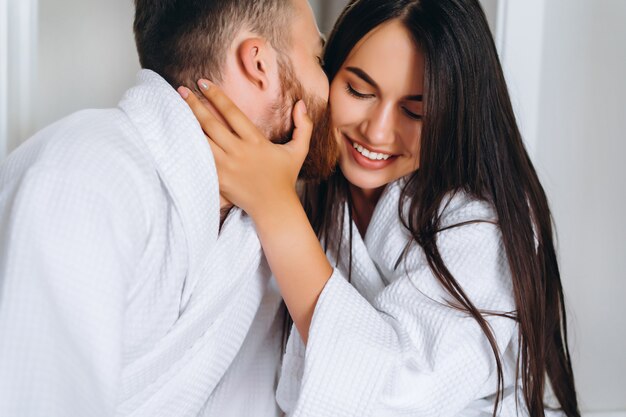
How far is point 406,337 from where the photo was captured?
1.28 m

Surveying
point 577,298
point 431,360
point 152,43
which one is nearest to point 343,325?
point 431,360

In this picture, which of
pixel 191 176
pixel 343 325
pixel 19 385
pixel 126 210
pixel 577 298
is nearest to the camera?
pixel 19 385

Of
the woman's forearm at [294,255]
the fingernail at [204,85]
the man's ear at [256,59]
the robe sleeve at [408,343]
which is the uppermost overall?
the man's ear at [256,59]

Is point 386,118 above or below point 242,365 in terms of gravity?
above

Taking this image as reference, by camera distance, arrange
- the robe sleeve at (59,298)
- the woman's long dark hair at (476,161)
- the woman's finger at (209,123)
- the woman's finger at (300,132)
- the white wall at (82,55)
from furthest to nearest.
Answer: the white wall at (82,55) → the woman's long dark hair at (476,161) → the woman's finger at (300,132) → the woman's finger at (209,123) → the robe sleeve at (59,298)

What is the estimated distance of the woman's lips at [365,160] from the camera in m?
1.50

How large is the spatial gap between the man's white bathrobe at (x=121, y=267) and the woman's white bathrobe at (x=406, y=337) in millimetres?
162

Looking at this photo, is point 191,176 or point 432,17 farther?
point 432,17

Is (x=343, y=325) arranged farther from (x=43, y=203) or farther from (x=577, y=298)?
(x=577, y=298)

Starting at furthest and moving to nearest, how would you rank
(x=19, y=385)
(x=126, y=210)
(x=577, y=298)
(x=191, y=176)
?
(x=577, y=298)
(x=191, y=176)
(x=126, y=210)
(x=19, y=385)

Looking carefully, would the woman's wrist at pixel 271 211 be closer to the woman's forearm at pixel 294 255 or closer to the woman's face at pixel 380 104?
the woman's forearm at pixel 294 255

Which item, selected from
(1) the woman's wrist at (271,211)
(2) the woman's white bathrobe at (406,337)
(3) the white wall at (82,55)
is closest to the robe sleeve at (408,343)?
(2) the woman's white bathrobe at (406,337)

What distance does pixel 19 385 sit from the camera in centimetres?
80

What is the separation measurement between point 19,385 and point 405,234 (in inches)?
33.3
